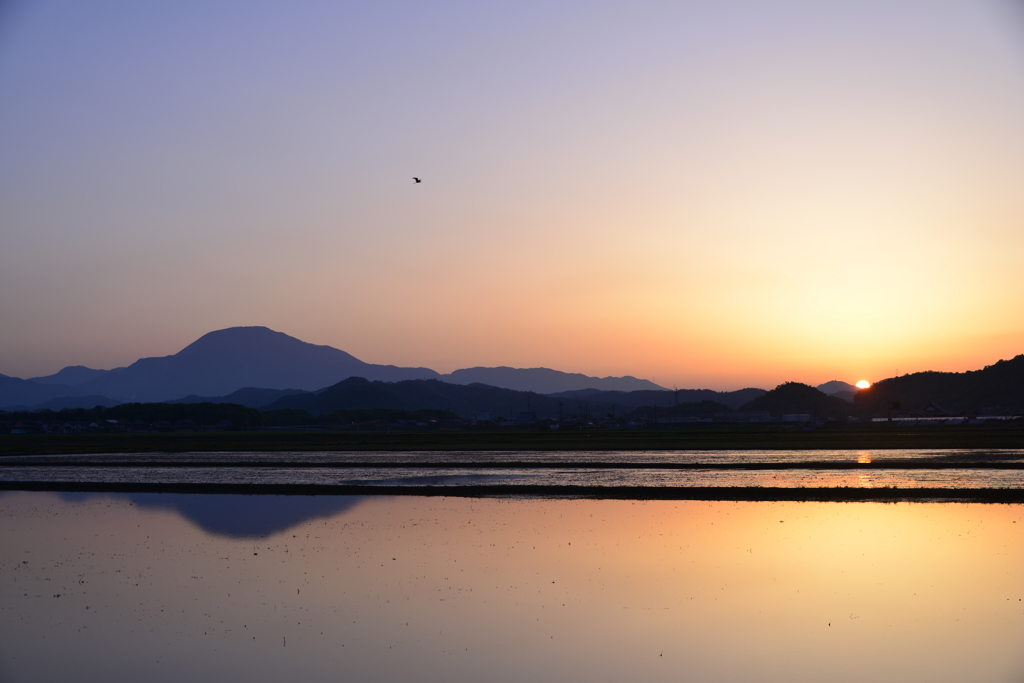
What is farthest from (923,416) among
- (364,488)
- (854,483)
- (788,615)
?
(788,615)

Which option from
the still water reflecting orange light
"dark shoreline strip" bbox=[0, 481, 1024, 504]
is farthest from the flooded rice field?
the still water reflecting orange light

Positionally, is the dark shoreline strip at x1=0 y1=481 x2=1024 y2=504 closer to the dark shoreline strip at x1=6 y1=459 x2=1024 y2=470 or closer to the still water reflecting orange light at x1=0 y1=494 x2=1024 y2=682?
the still water reflecting orange light at x1=0 y1=494 x2=1024 y2=682

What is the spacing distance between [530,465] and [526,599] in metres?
30.9

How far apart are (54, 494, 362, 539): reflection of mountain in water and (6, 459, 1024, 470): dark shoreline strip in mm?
13675

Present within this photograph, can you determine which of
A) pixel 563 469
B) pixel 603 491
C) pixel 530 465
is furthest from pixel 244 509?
pixel 530 465

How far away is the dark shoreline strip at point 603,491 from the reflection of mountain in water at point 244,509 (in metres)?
1.70

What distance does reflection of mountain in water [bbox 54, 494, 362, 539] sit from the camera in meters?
24.2

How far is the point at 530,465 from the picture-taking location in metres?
45.8

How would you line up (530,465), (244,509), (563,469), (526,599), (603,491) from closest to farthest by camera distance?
(526,599)
(244,509)
(603,491)
(563,469)
(530,465)

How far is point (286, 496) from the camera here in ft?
108

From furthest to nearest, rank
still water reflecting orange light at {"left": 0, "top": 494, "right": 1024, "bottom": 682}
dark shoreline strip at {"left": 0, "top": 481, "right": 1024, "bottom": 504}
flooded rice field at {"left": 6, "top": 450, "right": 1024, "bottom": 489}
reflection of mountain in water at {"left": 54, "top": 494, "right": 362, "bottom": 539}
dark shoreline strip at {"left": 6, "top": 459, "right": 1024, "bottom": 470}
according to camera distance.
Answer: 1. dark shoreline strip at {"left": 6, "top": 459, "right": 1024, "bottom": 470}
2. flooded rice field at {"left": 6, "top": 450, "right": 1024, "bottom": 489}
3. dark shoreline strip at {"left": 0, "top": 481, "right": 1024, "bottom": 504}
4. reflection of mountain in water at {"left": 54, "top": 494, "right": 362, "bottom": 539}
5. still water reflecting orange light at {"left": 0, "top": 494, "right": 1024, "bottom": 682}

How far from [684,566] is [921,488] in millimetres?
18726

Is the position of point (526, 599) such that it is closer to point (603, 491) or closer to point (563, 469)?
point (603, 491)

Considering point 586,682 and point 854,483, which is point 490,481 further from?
point 586,682
